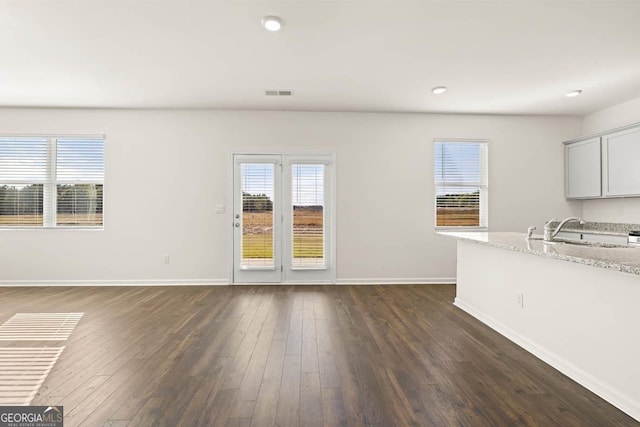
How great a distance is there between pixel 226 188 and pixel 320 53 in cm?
267

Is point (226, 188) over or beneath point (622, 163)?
beneath

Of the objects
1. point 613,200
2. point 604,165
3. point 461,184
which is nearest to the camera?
point 604,165

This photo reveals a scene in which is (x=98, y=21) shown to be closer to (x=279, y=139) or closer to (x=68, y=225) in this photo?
(x=279, y=139)

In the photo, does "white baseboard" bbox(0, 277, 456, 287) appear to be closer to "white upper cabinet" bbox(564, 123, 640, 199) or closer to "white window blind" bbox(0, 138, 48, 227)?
"white window blind" bbox(0, 138, 48, 227)

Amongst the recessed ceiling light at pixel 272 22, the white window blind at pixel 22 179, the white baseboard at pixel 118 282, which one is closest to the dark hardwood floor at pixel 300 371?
the white baseboard at pixel 118 282

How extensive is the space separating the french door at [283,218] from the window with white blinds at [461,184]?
6.04 ft

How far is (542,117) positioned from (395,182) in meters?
2.74

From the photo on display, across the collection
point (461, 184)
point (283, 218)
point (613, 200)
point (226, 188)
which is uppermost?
point (461, 184)

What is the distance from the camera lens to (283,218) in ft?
17.0

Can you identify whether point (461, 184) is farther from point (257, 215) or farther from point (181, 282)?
point (181, 282)

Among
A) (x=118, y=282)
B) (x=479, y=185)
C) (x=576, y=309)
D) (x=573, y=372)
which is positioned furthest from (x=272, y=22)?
(x=118, y=282)

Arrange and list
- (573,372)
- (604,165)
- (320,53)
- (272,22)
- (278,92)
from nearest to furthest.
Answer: (573,372) → (272,22) → (320,53) → (278,92) → (604,165)

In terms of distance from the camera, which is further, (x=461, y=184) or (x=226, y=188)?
(x=461, y=184)

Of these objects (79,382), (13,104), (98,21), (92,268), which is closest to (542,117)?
(98,21)
